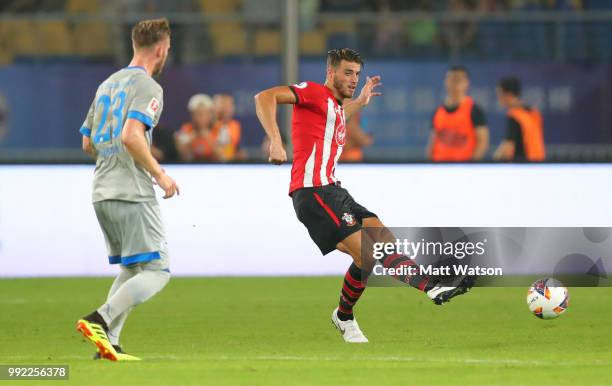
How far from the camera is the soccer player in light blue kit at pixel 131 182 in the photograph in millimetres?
7102

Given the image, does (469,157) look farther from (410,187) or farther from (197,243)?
(197,243)

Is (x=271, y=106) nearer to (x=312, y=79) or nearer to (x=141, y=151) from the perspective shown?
(x=141, y=151)

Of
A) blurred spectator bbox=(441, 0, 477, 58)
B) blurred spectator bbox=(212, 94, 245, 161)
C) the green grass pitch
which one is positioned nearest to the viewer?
the green grass pitch

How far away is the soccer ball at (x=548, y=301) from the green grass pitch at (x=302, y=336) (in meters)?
0.13

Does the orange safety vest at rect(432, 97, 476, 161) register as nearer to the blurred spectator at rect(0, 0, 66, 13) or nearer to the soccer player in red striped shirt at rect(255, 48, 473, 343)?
the soccer player in red striped shirt at rect(255, 48, 473, 343)

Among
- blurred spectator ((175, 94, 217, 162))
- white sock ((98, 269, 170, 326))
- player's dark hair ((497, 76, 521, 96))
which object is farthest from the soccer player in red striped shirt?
blurred spectator ((175, 94, 217, 162))

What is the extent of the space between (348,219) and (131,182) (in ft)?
5.29

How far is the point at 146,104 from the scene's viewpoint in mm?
7047

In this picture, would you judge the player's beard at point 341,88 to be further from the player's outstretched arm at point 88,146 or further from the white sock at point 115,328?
the white sock at point 115,328

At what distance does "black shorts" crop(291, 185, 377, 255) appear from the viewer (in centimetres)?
834

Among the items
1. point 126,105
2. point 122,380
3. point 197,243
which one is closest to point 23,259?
point 197,243

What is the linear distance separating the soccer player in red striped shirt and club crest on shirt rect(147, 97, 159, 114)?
3.96 feet

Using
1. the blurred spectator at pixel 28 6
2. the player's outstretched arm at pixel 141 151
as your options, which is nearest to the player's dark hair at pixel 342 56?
the player's outstretched arm at pixel 141 151

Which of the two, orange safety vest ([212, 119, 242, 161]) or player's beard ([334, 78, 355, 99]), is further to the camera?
orange safety vest ([212, 119, 242, 161])
